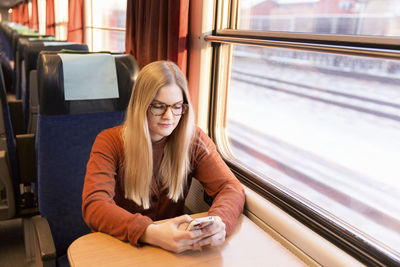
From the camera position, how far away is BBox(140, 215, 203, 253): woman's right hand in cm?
114

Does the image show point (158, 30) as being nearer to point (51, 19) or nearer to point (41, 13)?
point (51, 19)

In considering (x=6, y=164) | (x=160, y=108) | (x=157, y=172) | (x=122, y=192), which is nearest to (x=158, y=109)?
(x=160, y=108)

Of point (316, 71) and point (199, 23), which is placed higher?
point (199, 23)

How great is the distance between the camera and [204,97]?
210 centimetres

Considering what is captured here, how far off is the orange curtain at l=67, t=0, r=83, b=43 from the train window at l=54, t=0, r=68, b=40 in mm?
2597

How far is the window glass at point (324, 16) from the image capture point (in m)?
1.33

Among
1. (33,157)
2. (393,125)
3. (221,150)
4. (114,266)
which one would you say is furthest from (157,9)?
(114,266)

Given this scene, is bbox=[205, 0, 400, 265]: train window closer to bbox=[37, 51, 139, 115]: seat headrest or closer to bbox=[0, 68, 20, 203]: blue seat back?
bbox=[37, 51, 139, 115]: seat headrest

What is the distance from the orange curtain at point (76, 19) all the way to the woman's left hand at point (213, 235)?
4.46 metres

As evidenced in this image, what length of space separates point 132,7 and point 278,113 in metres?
1.20

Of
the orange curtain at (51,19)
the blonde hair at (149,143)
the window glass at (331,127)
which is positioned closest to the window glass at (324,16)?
the window glass at (331,127)

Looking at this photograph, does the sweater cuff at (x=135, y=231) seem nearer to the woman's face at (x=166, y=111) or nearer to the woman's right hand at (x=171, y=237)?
the woman's right hand at (x=171, y=237)

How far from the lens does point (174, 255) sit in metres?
1.14

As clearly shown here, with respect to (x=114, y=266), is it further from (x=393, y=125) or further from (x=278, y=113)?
(x=278, y=113)
